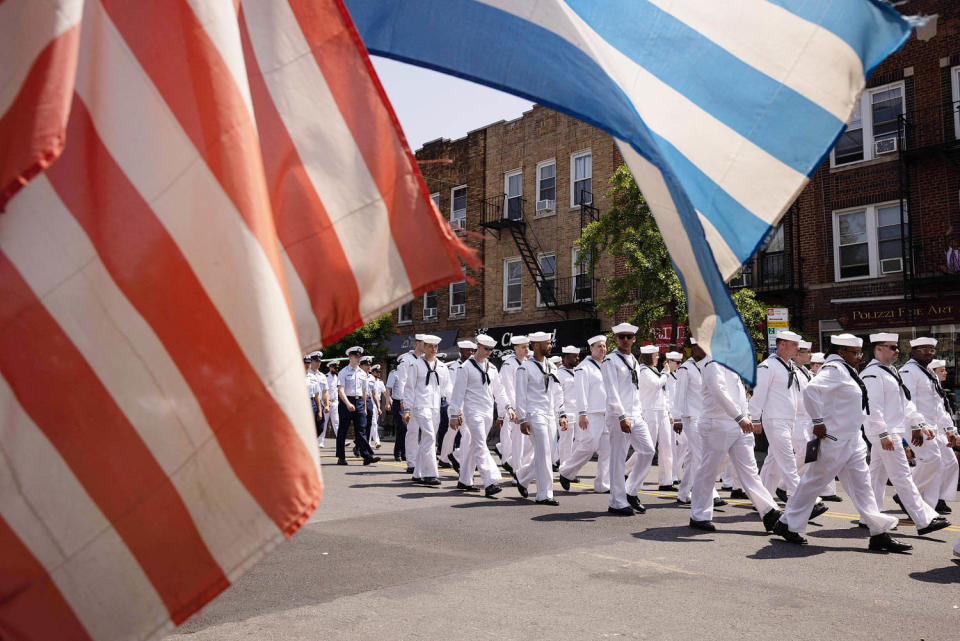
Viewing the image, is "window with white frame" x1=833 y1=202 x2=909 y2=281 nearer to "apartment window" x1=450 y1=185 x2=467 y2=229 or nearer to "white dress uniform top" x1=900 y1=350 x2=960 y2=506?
"white dress uniform top" x1=900 y1=350 x2=960 y2=506

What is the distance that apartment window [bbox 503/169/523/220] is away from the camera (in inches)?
1196

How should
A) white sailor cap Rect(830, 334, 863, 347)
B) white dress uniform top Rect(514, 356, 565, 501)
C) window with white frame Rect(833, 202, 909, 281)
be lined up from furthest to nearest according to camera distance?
window with white frame Rect(833, 202, 909, 281), white dress uniform top Rect(514, 356, 565, 501), white sailor cap Rect(830, 334, 863, 347)

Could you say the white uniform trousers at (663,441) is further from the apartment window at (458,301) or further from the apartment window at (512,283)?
the apartment window at (458,301)

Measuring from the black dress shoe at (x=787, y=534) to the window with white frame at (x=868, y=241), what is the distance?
16.0 metres

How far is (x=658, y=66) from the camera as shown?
2.81 m

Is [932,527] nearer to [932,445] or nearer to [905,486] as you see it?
[905,486]

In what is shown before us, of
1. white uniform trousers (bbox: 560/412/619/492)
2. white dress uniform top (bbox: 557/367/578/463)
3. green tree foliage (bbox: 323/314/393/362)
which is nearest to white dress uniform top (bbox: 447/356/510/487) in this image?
white uniform trousers (bbox: 560/412/619/492)

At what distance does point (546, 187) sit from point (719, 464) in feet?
70.8

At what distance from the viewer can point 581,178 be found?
92.1 feet

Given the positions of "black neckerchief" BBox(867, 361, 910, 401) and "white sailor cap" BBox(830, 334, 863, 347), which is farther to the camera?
"black neckerchief" BBox(867, 361, 910, 401)

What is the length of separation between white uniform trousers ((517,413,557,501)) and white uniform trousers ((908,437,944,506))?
4.60 m

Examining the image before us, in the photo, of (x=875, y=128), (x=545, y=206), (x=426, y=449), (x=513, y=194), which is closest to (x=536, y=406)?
(x=426, y=449)

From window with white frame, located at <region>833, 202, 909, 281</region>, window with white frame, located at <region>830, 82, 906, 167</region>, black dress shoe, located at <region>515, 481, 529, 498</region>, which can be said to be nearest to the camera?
black dress shoe, located at <region>515, 481, 529, 498</region>

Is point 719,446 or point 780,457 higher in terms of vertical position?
point 719,446
